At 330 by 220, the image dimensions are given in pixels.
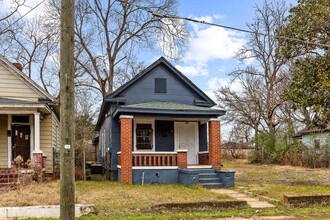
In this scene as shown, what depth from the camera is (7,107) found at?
Answer: 14.5 metres

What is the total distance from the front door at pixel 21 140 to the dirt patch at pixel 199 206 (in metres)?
9.08

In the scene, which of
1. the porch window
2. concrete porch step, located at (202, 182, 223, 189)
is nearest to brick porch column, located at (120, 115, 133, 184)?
the porch window

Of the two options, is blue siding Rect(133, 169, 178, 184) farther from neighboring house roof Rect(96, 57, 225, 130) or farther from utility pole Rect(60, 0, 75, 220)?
utility pole Rect(60, 0, 75, 220)

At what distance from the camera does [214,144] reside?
1602cm

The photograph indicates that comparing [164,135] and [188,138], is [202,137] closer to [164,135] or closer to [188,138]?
[188,138]

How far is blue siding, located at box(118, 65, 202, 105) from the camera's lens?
17.3 metres

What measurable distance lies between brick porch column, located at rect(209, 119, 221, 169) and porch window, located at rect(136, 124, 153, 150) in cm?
299

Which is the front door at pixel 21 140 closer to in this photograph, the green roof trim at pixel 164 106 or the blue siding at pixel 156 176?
the green roof trim at pixel 164 106

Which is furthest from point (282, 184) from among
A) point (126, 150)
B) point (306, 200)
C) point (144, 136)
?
point (126, 150)

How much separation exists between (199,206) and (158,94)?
28.8ft

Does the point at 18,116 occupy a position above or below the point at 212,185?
above

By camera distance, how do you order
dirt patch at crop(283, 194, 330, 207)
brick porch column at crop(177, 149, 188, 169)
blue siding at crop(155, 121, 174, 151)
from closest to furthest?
dirt patch at crop(283, 194, 330, 207) < brick porch column at crop(177, 149, 188, 169) < blue siding at crop(155, 121, 174, 151)

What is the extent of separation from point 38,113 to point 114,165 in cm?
445

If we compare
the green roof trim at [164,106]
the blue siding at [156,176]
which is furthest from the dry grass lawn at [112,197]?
the green roof trim at [164,106]
